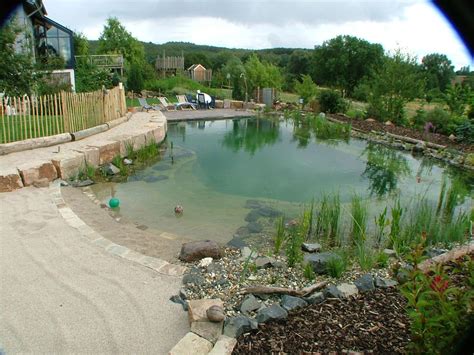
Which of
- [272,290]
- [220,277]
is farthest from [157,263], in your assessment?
[272,290]

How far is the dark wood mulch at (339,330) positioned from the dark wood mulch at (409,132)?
885 cm

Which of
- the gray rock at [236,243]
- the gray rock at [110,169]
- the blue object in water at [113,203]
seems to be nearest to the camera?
the gray rock at [236,243]

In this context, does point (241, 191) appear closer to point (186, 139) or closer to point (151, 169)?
point (151, 169)

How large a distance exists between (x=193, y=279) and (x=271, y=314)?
0.92 m

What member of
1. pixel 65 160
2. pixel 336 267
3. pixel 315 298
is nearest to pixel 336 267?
pixel 336 267

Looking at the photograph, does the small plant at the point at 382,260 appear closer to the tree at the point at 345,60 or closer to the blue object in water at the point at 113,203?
the blue object in water at the point at 113,203

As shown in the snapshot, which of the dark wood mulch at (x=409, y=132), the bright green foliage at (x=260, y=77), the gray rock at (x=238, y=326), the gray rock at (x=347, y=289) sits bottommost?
the gray rock at (x=238, y=326)

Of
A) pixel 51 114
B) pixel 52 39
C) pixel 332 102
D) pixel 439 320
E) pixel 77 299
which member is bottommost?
pixel 77 299

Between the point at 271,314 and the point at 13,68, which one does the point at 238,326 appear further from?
the point at 13,68

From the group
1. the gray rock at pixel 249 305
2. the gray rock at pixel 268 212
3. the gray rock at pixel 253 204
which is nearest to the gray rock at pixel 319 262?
the gray rock at pixel 249 305

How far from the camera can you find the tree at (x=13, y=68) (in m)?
8.25

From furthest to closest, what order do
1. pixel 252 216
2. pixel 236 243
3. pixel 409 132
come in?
pixel 409 132 < pixel 252 216 < pixel 236 243

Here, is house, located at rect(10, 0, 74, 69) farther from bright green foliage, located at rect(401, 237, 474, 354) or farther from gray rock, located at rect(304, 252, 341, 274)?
bright green foliage, located at rect(401, 237, 474, 354)

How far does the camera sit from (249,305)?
2838mm
